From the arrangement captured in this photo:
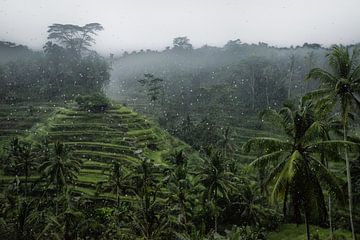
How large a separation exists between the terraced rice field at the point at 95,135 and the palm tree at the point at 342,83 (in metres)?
35.2

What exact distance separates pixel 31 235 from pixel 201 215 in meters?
17.7

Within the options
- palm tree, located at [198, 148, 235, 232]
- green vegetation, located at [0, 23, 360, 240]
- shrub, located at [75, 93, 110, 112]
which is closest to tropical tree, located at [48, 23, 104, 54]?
green vegetation, located at [0, 23, 360, 240]

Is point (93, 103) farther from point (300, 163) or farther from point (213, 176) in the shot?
point (300, 163)

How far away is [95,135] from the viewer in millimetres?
68125

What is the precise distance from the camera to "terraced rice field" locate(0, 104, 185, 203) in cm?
5962

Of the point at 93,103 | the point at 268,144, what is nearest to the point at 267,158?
the point at 268,144

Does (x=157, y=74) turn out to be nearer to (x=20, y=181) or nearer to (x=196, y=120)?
(x=196, y=120)

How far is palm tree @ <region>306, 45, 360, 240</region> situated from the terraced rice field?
3521cm

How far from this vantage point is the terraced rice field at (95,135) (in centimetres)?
5962

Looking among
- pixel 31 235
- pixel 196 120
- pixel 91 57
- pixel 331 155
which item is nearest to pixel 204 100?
pixel 196 120

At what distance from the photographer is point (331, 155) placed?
19656mm

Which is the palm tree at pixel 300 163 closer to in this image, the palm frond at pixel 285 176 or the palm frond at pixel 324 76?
the palm frond at pixel 285 176

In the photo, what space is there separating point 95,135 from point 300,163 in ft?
Result: 174

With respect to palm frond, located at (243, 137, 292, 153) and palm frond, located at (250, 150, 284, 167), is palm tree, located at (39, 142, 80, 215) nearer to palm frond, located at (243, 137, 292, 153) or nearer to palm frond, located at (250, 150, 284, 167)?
palm frond, located at (243, 137, 292, 153)
